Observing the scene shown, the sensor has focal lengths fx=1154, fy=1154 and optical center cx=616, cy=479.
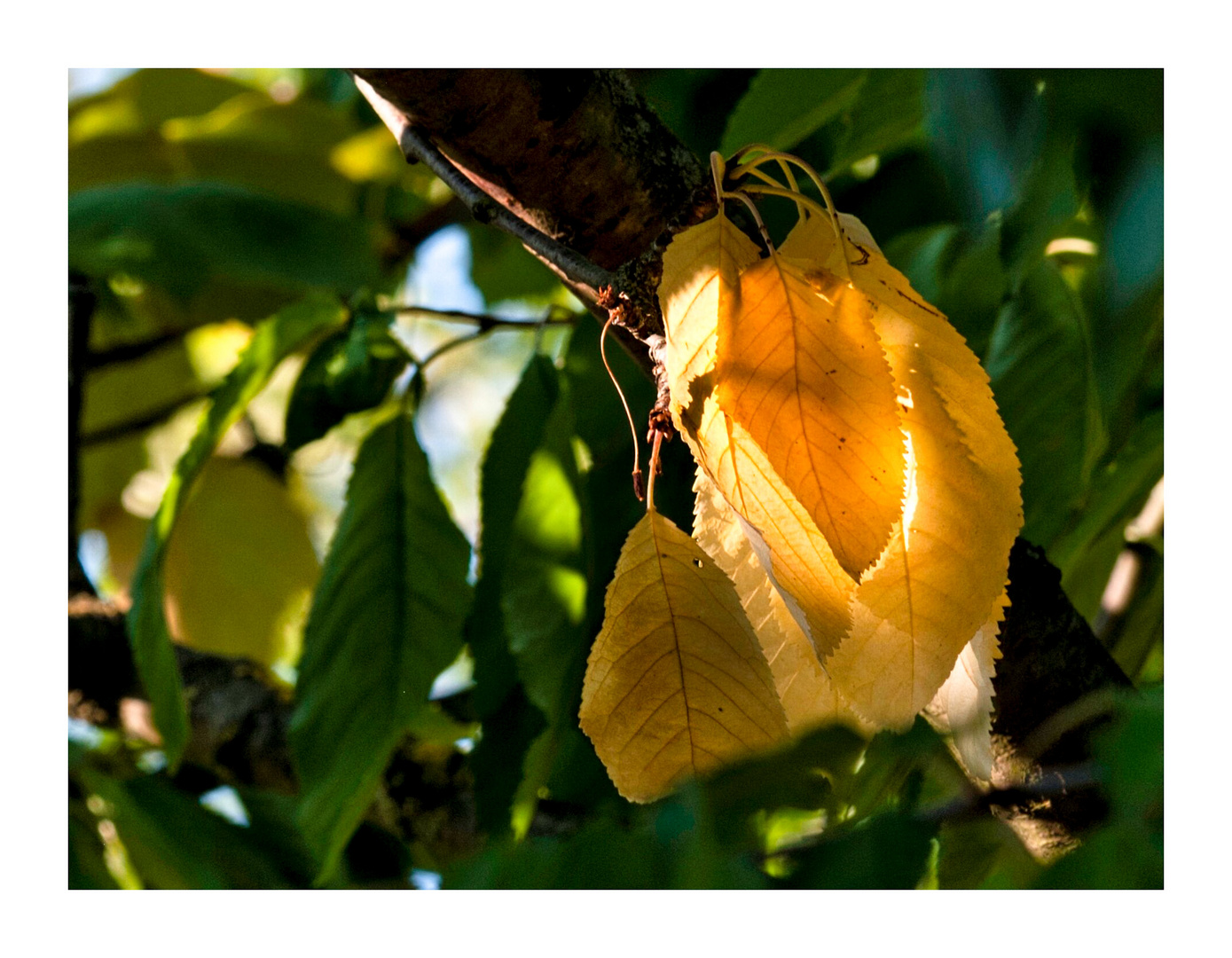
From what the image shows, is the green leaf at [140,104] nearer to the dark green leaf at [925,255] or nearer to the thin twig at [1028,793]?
the dark green leaf at [925,255]

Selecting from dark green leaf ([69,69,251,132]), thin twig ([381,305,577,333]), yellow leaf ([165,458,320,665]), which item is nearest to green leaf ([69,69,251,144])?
dark green leaf ([69,69,251,132])

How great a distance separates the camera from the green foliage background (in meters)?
0.35

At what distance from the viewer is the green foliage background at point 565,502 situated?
0.35m

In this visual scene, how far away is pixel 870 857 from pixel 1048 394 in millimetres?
363

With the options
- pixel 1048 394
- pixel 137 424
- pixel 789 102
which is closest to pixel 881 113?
pixel 789 102

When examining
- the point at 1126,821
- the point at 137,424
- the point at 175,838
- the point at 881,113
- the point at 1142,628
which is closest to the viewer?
the point at 1126,821

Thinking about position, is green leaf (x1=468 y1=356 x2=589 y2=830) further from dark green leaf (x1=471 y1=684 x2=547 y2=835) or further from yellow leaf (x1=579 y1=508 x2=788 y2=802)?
A: yellow leaf (x1=579 y1=508 x2=788 y2=802)

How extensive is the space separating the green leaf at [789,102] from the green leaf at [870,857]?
1.33 ft

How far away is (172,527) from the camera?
662 mm

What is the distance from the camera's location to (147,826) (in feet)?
2.81

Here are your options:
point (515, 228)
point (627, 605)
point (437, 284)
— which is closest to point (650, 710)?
point (627, 605)

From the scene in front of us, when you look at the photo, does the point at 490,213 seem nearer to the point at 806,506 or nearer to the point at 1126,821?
the point at 806,506

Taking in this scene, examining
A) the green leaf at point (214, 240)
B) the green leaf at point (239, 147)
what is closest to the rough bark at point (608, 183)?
the green leaf at point (214, 240)

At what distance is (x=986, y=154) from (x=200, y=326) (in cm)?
106
